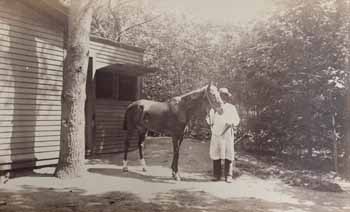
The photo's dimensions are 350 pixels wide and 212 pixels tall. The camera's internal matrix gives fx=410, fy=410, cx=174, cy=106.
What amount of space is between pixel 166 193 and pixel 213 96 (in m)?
0.81

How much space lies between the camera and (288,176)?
10.5 ft

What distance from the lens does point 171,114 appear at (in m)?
3.54

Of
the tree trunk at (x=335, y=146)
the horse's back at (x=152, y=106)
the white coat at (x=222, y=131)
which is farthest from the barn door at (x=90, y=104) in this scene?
the tree trunk at (x=335, y=146)

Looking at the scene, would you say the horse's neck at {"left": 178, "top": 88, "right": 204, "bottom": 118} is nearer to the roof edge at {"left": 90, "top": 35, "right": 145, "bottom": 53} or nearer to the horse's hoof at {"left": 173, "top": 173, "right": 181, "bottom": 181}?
the horse's hoof at {"left": 173, "top": 173, "right": 181, "bottom": 181}

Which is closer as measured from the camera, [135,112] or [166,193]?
[166,193]

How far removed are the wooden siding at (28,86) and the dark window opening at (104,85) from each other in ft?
1.86

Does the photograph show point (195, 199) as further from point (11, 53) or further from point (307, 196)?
point (11, 53)

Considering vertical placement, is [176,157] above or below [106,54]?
below

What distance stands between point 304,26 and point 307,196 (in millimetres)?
1262

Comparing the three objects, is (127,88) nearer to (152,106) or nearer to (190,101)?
(152,106)

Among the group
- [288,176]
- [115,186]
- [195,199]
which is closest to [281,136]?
[288,176]

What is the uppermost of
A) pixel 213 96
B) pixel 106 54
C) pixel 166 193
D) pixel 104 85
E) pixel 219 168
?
pixel 106 54

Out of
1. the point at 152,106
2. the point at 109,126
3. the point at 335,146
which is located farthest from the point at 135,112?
the point at 335,146

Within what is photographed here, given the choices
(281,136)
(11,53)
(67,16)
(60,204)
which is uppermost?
(67,16)
